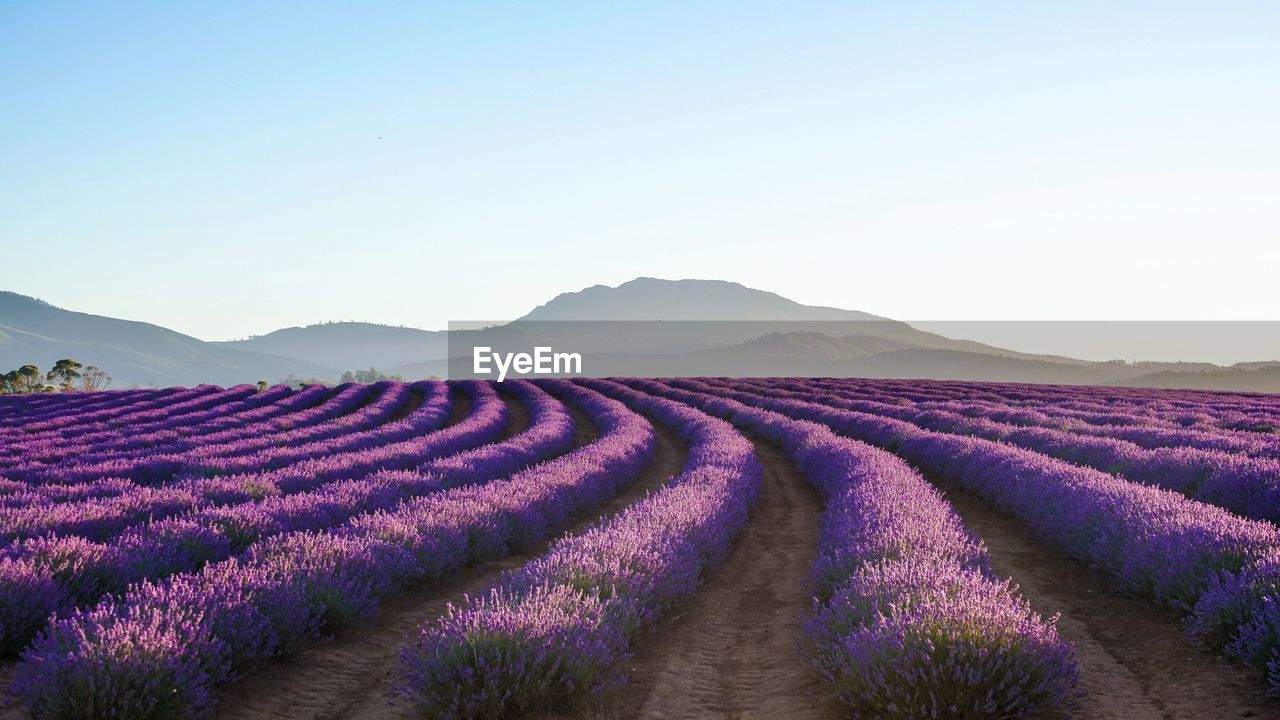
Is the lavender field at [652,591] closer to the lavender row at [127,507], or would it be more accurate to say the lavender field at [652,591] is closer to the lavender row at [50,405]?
the lavender row at [127,507]

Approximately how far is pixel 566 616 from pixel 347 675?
132cm

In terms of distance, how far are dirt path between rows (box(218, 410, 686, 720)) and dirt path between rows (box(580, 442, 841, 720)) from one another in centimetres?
125

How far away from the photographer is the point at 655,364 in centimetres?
15975

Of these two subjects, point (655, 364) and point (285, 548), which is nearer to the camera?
point (285, 548)

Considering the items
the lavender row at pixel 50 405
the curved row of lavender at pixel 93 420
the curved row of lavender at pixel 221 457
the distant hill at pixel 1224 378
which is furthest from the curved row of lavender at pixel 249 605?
the distant hill at pixel 1224 378

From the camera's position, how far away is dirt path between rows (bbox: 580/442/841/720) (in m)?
3.94

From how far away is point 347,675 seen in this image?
4.43 metres

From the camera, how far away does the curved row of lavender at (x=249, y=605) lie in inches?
133

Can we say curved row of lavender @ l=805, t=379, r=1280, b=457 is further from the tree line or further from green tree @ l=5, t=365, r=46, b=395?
green tree @ l=5, t=365, r=46, b=395

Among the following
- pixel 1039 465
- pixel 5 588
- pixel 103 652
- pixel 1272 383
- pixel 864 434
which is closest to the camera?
pixel 103 652

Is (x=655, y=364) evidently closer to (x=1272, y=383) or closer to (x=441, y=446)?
(x=1272, y=383)

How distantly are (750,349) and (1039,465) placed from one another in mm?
155387

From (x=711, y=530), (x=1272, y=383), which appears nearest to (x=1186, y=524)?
(x=711, y=530)

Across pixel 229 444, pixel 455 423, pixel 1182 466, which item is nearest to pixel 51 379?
pixel 455 423
